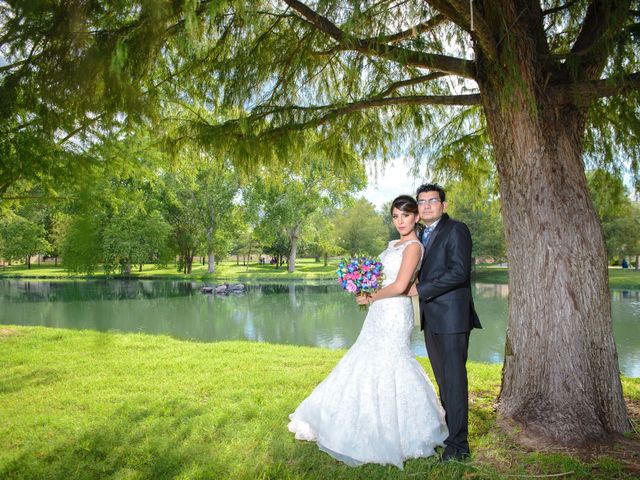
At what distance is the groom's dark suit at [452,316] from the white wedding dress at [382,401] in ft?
0.57

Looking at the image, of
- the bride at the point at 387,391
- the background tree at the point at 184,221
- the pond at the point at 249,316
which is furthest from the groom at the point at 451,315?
the background tree at the point at 184,221

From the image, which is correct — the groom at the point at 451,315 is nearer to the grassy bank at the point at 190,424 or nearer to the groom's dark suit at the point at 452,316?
the groom's dark suit at the point at 452,316

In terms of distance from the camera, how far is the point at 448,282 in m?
2.92

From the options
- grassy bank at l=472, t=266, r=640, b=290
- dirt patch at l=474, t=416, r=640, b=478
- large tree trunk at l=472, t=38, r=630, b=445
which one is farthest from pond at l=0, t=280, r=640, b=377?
dirt patch at l=474, t=416, r=640, b=478

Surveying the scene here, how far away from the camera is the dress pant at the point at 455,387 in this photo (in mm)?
2977

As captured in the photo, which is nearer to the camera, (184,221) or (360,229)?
(184,221)

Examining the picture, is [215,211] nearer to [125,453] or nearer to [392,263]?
[125,453]

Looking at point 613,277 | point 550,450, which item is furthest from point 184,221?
point 550,450

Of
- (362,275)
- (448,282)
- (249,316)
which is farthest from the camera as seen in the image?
(249,316)

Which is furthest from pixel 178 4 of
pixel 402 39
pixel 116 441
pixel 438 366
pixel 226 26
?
pixel 116 441

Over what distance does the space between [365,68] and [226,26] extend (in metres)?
1.37

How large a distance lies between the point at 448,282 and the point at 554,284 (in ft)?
3.51

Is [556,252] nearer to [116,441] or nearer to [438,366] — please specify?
[438,366]

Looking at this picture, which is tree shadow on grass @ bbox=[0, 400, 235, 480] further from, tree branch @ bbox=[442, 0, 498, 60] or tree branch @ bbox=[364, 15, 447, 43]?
tree branch @ bbox=[442, 0, 498, 60]
